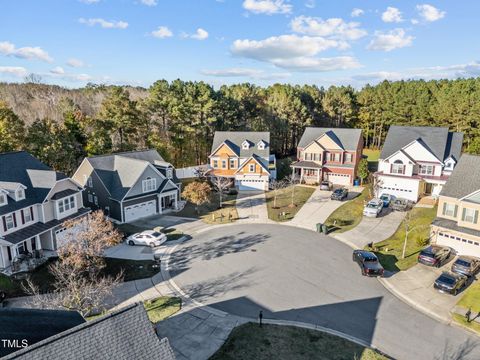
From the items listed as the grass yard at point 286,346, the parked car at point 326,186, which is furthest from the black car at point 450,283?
the parked car at point 326,186

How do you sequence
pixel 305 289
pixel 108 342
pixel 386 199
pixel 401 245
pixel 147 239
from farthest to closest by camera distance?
pixel 386 199, pixel 147 239, pixel 401 245, pixel 305 289, pixel 108 342

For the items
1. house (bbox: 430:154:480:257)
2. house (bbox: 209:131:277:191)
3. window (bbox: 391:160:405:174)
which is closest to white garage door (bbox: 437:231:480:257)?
house (bbox: 430:154:480:257)

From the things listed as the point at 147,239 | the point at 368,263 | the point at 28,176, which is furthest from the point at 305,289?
the point at 28,176

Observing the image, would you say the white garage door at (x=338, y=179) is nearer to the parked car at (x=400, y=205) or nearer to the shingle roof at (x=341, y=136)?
the shingle roof at (x=341, y=136)

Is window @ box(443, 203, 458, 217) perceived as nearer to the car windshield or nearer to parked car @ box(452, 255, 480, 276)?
parked car @ box(452, 255, 480, 276)

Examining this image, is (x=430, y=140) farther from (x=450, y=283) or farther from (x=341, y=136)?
(x=450, y=283)

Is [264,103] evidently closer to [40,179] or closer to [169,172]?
[169,172]

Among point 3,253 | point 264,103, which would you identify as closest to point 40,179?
point 3,253
